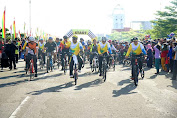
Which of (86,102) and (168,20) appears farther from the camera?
(168,20)

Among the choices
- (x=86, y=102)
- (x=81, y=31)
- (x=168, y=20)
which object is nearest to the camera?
(x=86, y=102)

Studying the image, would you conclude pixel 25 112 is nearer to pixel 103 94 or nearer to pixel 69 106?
pixel 69 106

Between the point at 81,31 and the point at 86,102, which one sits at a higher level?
the point at 81,31

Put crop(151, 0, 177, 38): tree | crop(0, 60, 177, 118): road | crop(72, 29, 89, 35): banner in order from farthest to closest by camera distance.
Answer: crop(151, 0, 177, 38): tree, crop(72, 29, 89, 35): banner, crop(0, 60, 177, 118): road

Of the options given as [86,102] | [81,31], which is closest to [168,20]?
[81,31]

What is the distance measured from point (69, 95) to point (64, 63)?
7086 mm

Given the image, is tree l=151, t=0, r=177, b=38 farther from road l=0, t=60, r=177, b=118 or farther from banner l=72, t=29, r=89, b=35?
road l=0, t=60, r=177, b=118

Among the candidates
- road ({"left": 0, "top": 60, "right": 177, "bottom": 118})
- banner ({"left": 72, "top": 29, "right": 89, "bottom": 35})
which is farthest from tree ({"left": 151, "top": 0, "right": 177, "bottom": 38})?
road ({"left": 0, "top": 60, "right": 177, "bottom": 118})

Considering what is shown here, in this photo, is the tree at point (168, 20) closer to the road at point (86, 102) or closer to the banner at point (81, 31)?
the banner at point (81, 31)

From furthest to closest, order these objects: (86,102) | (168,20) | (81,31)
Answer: (168,20) < (81,31) < (86,102)

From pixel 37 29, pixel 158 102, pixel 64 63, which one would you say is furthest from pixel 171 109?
pixel 37 29

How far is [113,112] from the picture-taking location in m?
6.46

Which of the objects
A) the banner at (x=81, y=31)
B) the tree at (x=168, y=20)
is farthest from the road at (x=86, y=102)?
the tree at (x=168, y=20)

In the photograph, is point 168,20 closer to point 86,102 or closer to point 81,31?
point 81,31
